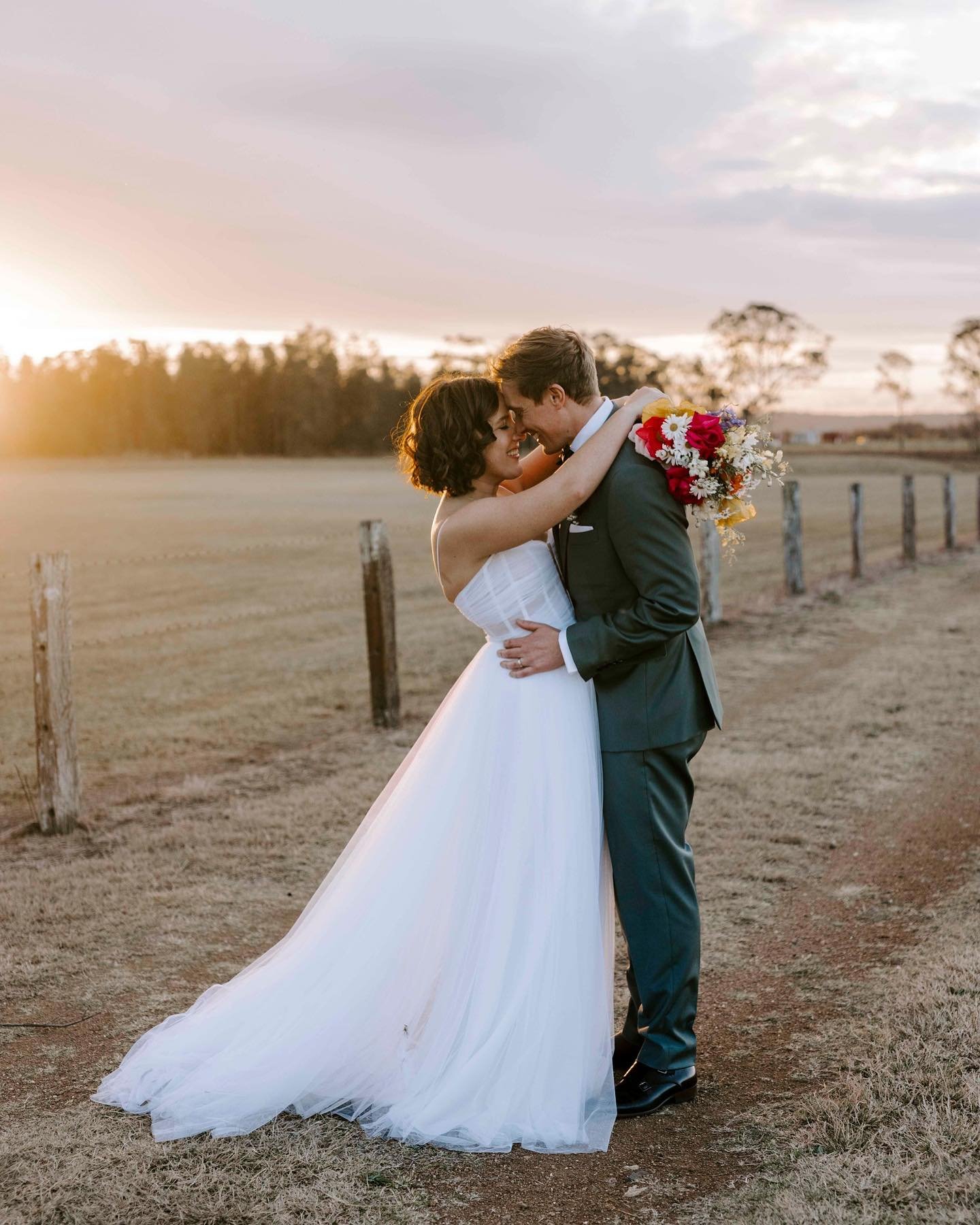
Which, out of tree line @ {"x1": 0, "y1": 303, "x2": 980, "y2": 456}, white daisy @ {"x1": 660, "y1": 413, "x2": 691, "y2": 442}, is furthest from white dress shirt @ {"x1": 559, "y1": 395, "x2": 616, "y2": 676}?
tree line @ {"x1": 0, "y1": 303, "x2": 980, "y2": 456}

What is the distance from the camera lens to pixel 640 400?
3811mm

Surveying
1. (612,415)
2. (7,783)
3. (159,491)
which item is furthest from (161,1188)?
(159,491)

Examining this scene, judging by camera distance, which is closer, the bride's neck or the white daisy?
the white daisy

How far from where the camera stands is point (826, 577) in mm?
19484

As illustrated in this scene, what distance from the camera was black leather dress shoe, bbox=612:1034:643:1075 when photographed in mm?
4062

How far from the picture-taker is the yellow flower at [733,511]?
3691 millimetres

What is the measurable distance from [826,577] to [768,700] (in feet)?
32.1

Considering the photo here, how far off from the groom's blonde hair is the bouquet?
236mm

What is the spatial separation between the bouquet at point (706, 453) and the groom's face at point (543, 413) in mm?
232

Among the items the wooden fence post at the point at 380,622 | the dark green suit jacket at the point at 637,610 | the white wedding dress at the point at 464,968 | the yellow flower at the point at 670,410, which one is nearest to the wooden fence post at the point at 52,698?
the wooden fence post at the point at 380,622

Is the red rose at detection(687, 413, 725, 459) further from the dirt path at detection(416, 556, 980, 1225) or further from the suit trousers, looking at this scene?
the dirt path at detection(416, 556, 980, 1225)

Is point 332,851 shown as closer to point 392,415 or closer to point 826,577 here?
point 826,577

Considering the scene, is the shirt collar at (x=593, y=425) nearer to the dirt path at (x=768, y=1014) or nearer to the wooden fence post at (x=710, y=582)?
the dirt path at (x=768, y=1014)

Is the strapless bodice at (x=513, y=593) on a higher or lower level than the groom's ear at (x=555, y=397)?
lower
